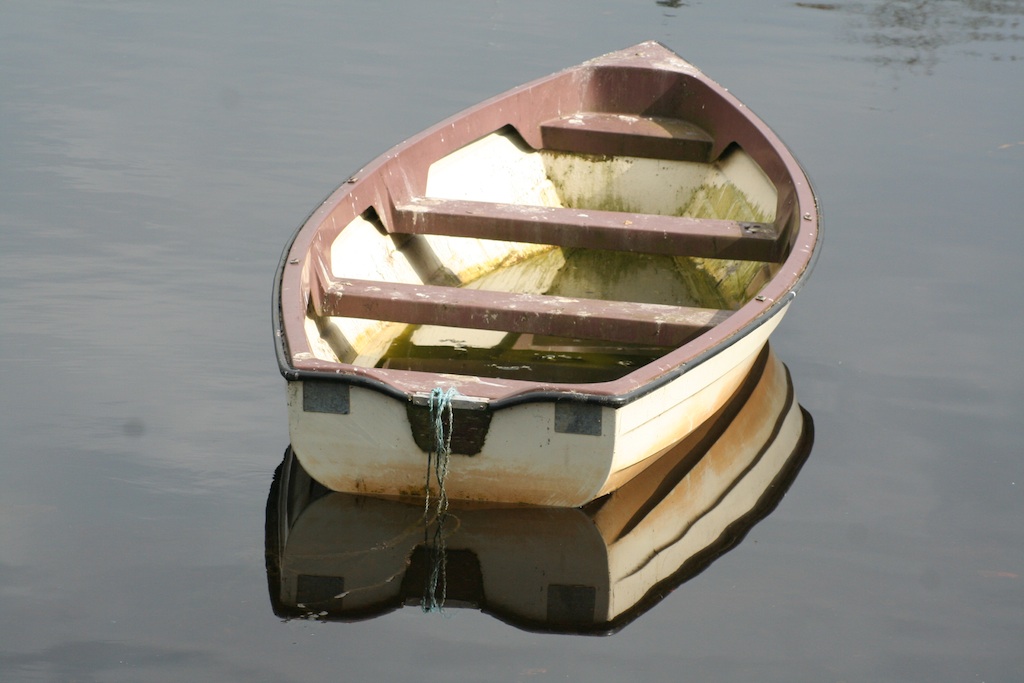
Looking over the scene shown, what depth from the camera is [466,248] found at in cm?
647

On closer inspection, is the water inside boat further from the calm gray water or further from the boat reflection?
the boat reflection

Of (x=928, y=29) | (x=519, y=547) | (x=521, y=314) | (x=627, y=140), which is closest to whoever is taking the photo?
(x=519, y=547)

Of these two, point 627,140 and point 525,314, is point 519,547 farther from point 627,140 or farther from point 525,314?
point 627,140

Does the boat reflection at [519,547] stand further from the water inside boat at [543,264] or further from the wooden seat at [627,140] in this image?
the wooden seat at [627,140]

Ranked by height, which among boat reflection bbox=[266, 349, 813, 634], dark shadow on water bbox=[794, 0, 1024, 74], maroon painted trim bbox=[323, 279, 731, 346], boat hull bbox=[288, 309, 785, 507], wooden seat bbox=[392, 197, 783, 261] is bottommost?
boat reflection bbox=[266, 349, 813, 634]

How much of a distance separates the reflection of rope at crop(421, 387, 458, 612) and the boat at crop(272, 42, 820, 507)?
11 mm

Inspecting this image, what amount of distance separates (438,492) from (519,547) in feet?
1.10

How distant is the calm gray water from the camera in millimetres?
4023

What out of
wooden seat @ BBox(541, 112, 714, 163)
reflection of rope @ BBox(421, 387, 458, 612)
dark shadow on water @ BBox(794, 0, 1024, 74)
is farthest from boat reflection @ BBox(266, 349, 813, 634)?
dark shadow on water @ BBox(794, 0, 1024, 74)

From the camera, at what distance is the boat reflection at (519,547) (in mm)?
4223

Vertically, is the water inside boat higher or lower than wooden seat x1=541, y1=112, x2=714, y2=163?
lower

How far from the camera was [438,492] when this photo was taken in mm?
4473

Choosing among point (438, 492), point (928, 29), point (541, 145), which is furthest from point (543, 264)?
point (928, 29)

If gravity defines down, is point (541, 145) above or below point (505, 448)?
above
